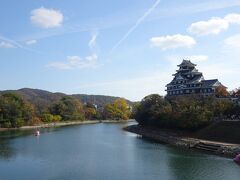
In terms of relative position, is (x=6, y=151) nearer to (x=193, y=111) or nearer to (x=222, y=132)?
(x=193, y=111)

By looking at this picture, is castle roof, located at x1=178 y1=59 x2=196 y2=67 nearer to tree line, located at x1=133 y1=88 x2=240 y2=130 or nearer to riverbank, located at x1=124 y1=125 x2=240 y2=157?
tree line, located at x1=133 y1=88 x2=240 y2=130

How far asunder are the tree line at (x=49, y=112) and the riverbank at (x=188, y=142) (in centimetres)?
2467

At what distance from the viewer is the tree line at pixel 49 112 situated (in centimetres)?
6162

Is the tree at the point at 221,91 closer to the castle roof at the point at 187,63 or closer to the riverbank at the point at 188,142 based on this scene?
the castle roof at the point at 187,63

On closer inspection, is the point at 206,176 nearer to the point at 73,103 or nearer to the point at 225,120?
the point at 225,120

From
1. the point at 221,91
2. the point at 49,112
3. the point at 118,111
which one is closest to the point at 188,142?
the point at 221,91

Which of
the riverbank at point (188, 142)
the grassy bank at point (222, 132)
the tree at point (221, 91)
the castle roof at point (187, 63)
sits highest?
the castle roof at point (187, 63)

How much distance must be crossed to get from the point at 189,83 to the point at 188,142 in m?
20.3

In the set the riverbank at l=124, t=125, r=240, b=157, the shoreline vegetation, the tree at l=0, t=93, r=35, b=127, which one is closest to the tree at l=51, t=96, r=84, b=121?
the tree at l=0, t=93, r=35, b=127

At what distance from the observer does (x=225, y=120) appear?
1409 inches

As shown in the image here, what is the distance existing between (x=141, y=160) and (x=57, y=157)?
6.80 meters

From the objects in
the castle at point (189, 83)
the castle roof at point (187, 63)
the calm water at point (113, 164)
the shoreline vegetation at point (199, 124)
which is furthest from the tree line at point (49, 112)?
the castle roof at point (187, 63)

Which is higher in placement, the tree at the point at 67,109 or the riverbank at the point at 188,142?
the tree at the point at 67,109

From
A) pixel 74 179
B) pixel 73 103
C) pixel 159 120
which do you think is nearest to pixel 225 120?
pixel 159 120
